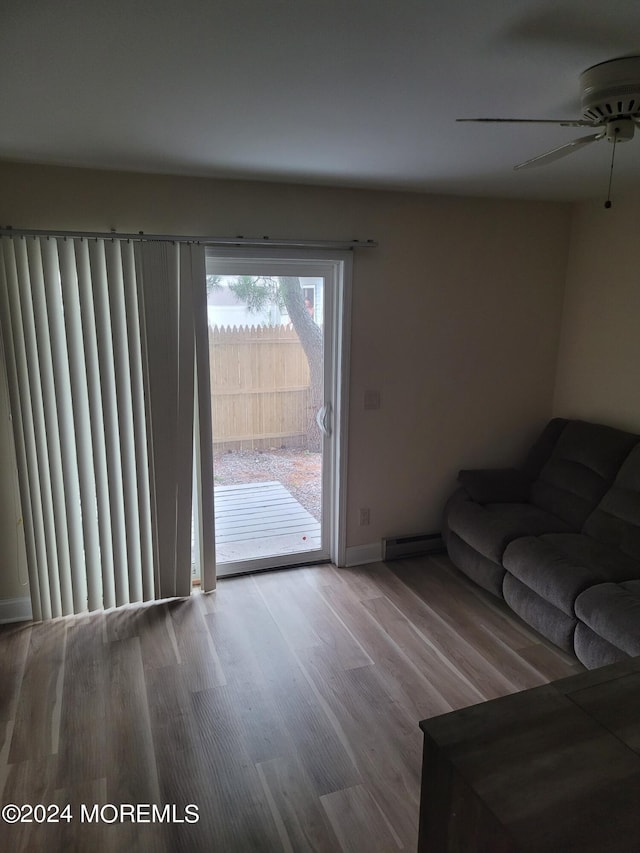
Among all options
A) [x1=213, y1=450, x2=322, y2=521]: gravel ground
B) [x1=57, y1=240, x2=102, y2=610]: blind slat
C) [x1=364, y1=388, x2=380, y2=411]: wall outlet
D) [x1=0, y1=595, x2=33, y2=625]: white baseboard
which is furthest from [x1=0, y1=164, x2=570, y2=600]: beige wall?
[x1=0, y1=595, x2=33, y2=625]: white baseboard

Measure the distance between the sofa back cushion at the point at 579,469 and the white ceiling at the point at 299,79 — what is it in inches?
61.4

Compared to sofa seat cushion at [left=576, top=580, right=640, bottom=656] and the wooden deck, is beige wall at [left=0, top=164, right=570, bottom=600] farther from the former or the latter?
sofa seat cushion at [left=576, top=580, right=640, bottom=656]

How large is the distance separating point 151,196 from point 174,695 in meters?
2.42

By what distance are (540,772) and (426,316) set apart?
2.95 m

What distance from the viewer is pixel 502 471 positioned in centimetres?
386

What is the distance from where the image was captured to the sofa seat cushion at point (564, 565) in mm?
2705

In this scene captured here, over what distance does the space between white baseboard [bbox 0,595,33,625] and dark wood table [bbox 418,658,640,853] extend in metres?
2.67

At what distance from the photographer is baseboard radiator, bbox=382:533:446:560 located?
152 inches

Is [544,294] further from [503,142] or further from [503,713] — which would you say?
[503,713]

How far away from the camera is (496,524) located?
10.9ft

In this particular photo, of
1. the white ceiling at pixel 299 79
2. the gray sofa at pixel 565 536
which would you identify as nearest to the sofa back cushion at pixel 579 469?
the gray sofa at pixel 565 536

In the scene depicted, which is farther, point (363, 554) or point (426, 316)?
point (363, 554)

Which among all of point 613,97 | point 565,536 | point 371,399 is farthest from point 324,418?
point 613,97

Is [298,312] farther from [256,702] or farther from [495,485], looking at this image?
[256,702]
